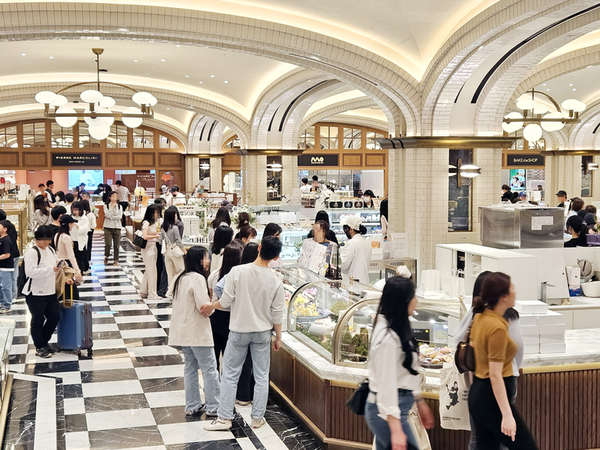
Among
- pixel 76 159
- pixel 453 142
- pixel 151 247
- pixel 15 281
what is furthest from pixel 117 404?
pixel 76 159

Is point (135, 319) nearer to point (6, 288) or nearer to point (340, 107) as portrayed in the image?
point (6, 288)

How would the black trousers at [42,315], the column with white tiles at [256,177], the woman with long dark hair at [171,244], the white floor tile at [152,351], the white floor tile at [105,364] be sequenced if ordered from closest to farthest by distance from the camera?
the white floor tile at [105,364], the black trousers at [42,315], the white floor tile at [152,351], the woman with long dark hair at [171,244], the column with white tiles at [256,177]

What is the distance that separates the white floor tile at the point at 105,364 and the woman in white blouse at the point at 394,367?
12.9 ft

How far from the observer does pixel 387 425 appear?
3.06 metres

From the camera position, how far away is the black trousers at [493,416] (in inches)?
126

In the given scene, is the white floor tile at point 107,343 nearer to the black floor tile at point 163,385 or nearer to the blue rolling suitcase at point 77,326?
the blue rolling suitcase at point 77,326

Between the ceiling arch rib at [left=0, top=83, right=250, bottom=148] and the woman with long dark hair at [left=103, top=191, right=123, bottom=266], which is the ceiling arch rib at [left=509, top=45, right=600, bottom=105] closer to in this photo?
the woman with long dark hair at [left=103, top=191, right=123, bottom=266]

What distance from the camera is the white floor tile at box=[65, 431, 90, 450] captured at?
456 centimetres

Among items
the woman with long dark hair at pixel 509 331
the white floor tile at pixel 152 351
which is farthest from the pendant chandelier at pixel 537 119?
the woman with long dark hair at pixel 509 331

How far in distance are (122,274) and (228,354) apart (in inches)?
314

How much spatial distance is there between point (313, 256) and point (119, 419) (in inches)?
104

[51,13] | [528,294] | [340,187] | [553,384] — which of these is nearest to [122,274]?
[51,13]

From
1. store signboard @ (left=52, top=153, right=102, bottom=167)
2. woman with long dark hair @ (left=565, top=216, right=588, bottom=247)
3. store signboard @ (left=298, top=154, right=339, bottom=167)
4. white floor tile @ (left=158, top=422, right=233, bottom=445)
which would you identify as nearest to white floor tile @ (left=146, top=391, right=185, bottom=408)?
white floor tile @ (left=158, top=422, right=233, bottom=445)

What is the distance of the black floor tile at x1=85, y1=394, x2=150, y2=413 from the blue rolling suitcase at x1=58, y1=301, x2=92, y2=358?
4.45 ft
